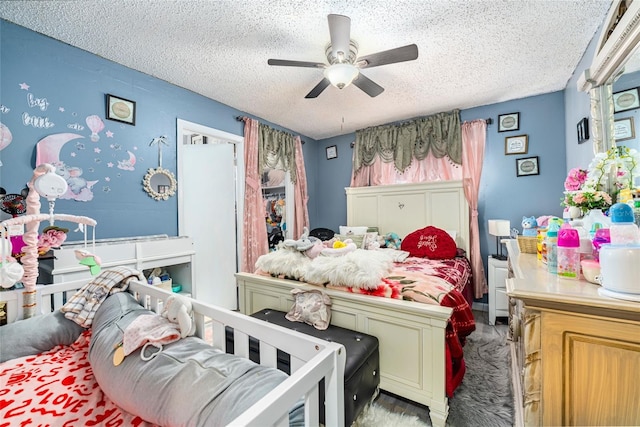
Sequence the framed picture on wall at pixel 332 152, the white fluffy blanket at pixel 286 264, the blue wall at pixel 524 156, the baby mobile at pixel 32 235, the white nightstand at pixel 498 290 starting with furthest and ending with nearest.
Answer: the framed picture on wall at pixel 332 152, the blue wall at pixel 524 156, the white nightstand at pixel 498 290, the white fluffy blanket at pixel 286 264, the baby mobile at pixel 32 235

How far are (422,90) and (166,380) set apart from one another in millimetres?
3253

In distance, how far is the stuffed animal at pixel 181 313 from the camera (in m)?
1.06

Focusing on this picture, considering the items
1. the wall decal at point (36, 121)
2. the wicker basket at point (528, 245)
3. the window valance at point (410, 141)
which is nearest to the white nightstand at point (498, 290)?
the wicker basket at point (528, 245)

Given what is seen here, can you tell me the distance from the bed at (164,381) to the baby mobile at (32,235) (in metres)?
0.07

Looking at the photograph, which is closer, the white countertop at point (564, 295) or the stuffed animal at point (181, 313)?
the white countertop at point (564, 295)

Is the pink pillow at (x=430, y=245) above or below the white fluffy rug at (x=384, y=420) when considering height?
above

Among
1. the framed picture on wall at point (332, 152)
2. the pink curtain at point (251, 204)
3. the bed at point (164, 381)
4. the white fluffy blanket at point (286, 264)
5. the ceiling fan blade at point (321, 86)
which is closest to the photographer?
the bed at point (164, 381)

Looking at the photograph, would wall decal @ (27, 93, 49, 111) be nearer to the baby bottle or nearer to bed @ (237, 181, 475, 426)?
bed @ (237, 181, 475, 426)

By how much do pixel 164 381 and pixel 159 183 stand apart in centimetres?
226

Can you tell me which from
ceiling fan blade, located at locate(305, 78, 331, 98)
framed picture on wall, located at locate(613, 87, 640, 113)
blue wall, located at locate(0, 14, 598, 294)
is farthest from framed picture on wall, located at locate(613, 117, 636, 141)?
ceiling fan blade, located at locate(305, 78, 331, 98)

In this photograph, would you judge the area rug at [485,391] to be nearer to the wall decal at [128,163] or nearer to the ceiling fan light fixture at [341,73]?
the ceiling fan light fixture at [341,73]

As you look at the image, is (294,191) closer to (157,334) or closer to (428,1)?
(428,1)

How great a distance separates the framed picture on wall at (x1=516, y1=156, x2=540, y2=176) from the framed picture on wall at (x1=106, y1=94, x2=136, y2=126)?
426cm

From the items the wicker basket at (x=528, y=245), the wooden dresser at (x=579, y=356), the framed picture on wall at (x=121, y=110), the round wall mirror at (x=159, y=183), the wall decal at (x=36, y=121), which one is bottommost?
the wooden dresser at (x=579, y=356)
